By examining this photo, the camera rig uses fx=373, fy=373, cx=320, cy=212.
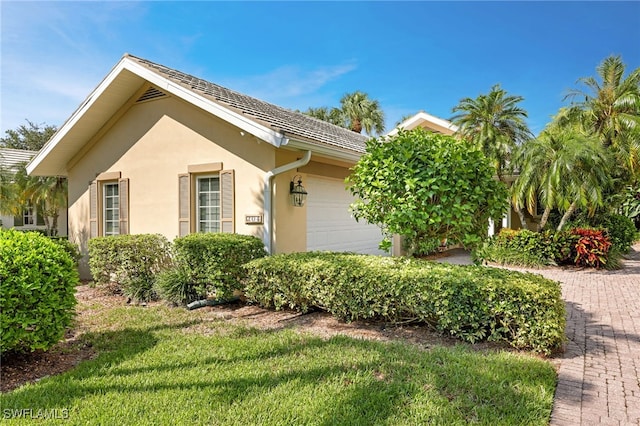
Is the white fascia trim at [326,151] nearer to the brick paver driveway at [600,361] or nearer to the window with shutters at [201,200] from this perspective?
the window with shutters at [201,200]

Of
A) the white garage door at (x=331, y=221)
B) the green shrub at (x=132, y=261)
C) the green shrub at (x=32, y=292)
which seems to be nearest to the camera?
the green shrub at (x=32, y=292)

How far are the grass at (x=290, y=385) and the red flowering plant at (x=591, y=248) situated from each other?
10008 mm

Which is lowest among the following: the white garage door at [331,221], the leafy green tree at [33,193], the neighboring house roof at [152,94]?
the white garage door at [331,221]

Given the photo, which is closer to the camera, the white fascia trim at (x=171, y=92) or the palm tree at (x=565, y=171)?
the white fascia trim at (x=171, y=92)

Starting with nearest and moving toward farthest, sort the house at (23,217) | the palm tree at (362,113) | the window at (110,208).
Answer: the window at (110,208), the house at (23,217), the palm tree at (362,113)

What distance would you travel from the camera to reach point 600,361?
15.5ft

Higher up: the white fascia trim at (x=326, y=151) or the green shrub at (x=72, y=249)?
the white fascia trim at (x=326, y=151)

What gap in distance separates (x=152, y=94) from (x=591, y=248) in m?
14.3

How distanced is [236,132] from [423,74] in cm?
1171

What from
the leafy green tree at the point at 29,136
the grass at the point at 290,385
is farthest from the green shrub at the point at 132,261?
the leafy green tree at the point at 29,136

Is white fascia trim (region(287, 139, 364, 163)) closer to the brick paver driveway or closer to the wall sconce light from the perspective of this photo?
the wall sconce light

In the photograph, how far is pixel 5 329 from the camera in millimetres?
4172

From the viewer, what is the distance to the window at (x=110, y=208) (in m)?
10.5

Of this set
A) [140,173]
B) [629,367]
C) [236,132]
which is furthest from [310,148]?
[629,367]
